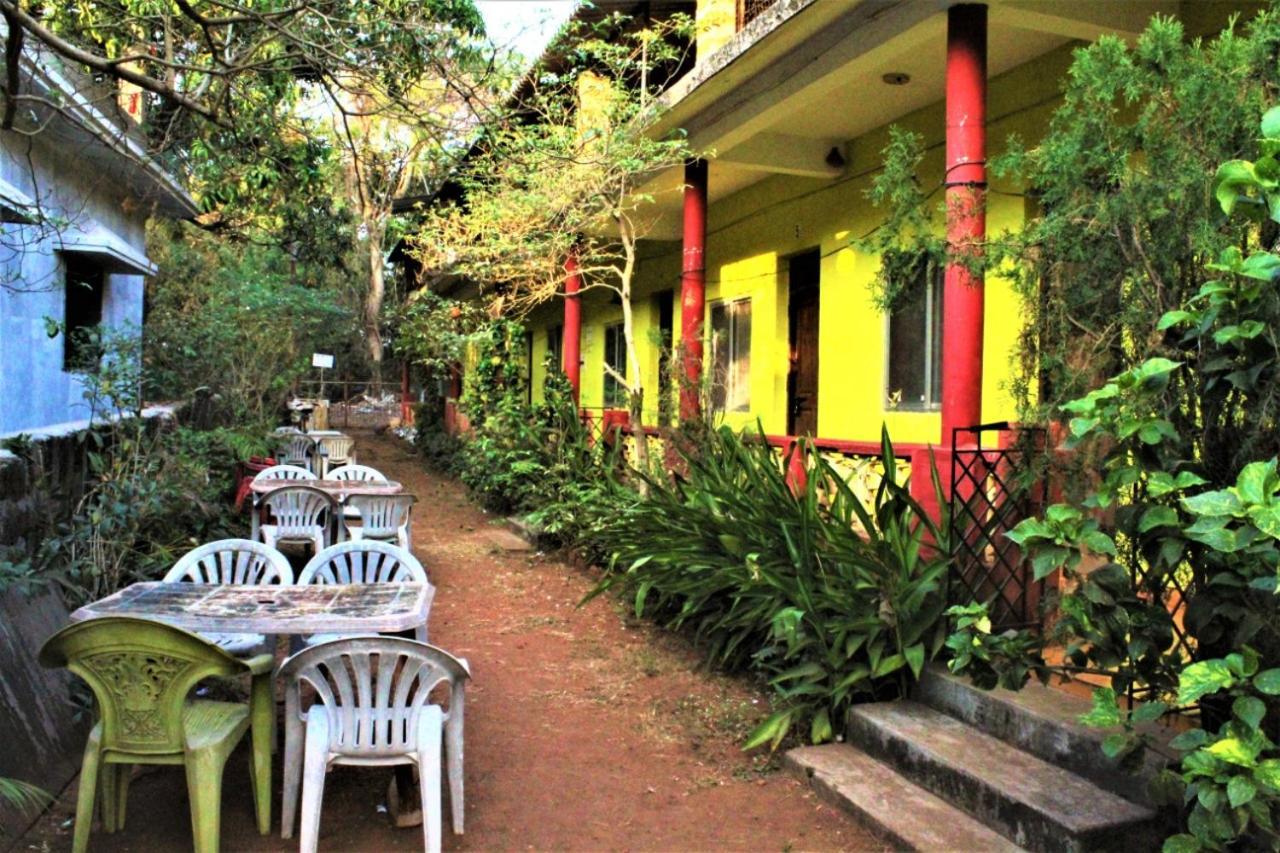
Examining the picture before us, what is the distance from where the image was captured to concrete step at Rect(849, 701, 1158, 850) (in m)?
3.16

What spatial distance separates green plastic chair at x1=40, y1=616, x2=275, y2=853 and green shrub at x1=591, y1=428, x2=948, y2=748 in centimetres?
237

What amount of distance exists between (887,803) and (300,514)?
5319mm

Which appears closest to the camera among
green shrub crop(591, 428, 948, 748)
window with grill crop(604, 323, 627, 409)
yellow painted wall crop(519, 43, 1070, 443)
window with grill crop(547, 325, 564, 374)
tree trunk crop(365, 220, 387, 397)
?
green shrub crop(591, 428, 948, 748)

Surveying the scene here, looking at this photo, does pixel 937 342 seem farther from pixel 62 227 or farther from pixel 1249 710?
pixel 62 227

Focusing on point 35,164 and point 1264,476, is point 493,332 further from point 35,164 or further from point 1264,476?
point 1264,476

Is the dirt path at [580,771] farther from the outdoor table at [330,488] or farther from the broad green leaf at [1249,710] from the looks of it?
the broad green leaf at [1249,710]

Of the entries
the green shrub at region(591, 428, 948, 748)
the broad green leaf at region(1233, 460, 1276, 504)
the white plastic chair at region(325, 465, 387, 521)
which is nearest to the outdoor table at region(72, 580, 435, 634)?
the green shrub at region(591, 428, 948, 748)

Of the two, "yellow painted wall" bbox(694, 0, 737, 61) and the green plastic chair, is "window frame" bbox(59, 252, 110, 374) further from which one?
"yellow painted wall" bbox(694, 0, 737, 61)

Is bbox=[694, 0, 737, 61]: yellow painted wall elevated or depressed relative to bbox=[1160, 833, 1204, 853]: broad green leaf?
elevated

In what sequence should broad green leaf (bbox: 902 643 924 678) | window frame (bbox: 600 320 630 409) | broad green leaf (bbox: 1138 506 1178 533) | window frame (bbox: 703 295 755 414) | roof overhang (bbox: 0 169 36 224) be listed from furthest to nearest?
window frame (bbox: 600 320 630 409), window frame (bbox: 703 295 755 414), roof overhang (bbox: 0 169 36 224), broad green leaf (bbox: 902 643 924 678), broad green leaf (bbox: 1138 506 1178 533)

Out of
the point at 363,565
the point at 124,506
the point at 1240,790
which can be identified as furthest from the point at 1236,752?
the point at 124,506

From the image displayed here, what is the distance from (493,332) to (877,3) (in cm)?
804

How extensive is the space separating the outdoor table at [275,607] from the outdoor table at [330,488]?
3.15 meters

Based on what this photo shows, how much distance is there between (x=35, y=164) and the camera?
26.2 feet
